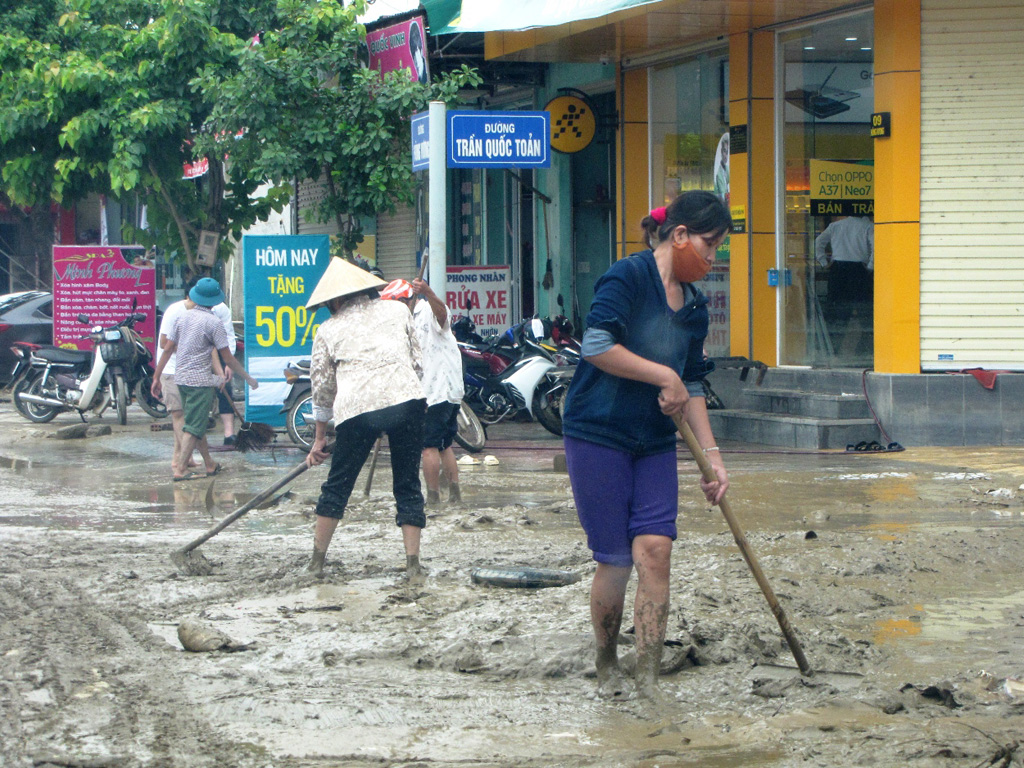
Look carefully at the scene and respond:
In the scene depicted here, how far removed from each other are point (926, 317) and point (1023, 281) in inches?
36.3

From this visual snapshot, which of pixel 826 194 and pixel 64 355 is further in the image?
pixel 64 355

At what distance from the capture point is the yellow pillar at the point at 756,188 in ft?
45.0

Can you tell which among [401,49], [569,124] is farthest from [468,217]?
[401,49]

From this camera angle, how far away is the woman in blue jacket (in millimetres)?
4273

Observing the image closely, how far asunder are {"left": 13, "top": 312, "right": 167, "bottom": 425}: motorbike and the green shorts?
4.30 metres

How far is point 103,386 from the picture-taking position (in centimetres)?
1491

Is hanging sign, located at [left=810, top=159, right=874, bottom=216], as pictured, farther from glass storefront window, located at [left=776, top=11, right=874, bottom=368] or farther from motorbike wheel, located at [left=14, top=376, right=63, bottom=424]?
motorbike wheel, located at [left=14, top=376, right=63, bottom=424]

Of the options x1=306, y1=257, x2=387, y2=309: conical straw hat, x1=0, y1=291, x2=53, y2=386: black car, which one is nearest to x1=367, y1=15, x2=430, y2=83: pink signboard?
x1=0, y1=291, x2=53, y2=386: black car

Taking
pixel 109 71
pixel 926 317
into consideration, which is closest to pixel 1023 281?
pixel 926 317

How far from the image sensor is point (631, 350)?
14.1ft

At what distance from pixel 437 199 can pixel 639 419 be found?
20.9ft

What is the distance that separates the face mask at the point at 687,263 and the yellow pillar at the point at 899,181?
784 centimetres

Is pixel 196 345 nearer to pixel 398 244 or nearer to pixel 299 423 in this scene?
pixel 299 423

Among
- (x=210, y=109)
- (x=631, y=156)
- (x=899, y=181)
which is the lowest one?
(x=899, y=181)
